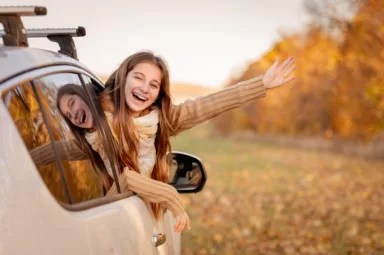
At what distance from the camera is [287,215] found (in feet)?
55.6

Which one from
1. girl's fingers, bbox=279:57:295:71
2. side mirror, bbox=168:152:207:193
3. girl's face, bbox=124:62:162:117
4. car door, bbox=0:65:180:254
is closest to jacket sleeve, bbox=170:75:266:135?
girl's fingers, bbox=279:57:295:71

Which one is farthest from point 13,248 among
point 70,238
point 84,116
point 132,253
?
point 84,116

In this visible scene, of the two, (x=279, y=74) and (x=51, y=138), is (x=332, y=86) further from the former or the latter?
(x=51, y=138)

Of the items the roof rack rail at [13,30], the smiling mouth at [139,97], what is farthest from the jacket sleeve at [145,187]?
the roof rack rail at [13,30]

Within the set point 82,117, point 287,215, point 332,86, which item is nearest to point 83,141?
point 82,117

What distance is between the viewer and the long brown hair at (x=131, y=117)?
3.89m

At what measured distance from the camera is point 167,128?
418cm

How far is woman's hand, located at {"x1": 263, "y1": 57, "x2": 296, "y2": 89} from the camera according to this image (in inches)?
187

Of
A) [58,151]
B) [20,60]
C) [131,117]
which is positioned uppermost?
[20,60]

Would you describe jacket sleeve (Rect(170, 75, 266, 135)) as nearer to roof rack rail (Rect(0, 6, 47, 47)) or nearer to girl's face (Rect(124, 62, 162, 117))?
girl's face (Rect(124, 62, 162, 117))

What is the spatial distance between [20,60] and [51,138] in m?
0.30

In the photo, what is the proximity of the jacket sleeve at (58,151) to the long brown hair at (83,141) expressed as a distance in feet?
0.20

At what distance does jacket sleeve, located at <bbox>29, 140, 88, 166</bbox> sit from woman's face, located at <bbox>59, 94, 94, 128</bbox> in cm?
12

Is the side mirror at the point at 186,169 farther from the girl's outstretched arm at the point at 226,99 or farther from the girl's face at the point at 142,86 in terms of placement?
the girl's face at the point at 142,86
